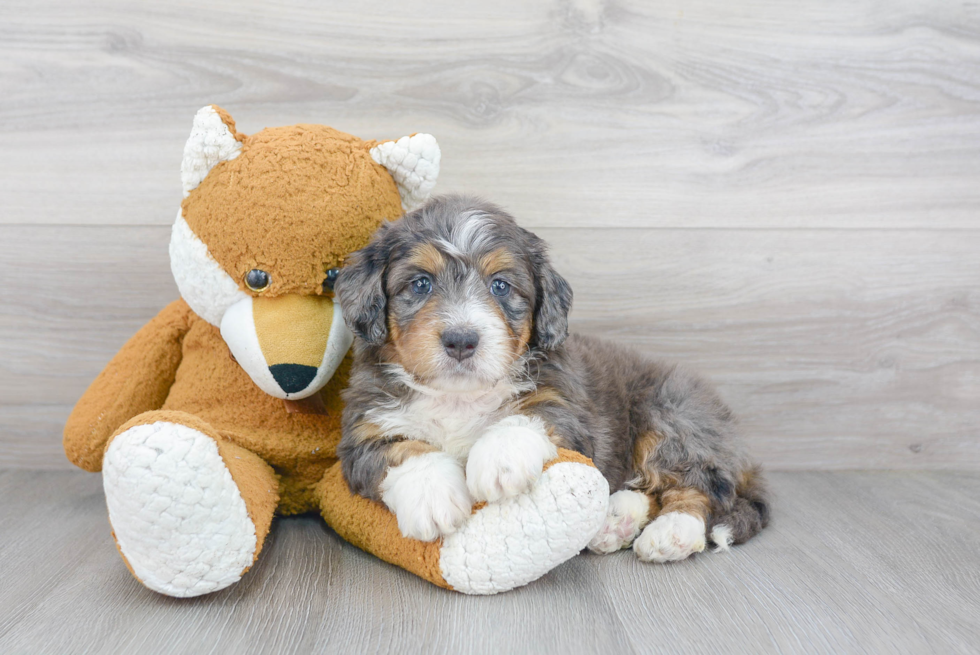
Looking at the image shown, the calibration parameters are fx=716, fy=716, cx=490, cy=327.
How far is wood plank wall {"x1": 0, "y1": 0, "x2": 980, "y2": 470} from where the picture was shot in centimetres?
279

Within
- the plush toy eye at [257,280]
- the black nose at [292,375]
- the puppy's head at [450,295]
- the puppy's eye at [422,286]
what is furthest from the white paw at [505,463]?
the plush toy eye at [257,280]

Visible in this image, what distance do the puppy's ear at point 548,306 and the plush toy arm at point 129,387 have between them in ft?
4.01

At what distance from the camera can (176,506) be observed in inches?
66.9

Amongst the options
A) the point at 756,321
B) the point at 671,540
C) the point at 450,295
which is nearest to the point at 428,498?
the point at 450,295

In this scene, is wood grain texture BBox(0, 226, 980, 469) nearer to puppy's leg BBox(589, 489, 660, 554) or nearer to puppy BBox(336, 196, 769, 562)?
puppy BBox(336, 196, 769, 562)

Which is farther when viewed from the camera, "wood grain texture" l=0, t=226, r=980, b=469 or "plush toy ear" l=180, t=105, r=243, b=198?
"wood grain texture" l=0, t=226, r=980, b=469

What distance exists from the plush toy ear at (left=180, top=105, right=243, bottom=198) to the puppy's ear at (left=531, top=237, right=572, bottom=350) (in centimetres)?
96

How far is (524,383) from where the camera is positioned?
2.11 m

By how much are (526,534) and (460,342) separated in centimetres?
51

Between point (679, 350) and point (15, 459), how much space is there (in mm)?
2841

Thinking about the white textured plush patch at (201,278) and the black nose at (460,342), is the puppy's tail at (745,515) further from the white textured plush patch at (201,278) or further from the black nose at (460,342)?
the white textured plush patch at (201,278)

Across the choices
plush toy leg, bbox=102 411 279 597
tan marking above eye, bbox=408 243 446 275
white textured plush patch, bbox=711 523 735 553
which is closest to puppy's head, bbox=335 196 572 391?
tan marking above eye, bbox=408 243 446 275

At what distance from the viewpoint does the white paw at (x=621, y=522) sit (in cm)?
218

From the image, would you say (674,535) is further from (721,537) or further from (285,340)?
(285,340)
